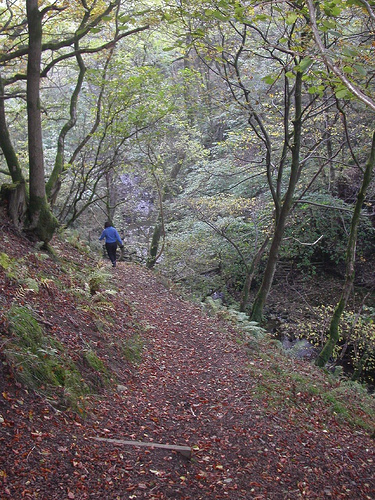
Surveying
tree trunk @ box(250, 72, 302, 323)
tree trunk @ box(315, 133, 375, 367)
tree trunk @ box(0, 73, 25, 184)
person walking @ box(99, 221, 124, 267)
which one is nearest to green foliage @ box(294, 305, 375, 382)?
tree trunk @ box(315, 133, 375, 367)

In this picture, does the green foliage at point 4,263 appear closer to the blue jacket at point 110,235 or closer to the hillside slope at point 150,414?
the hillside slope at point 150,414

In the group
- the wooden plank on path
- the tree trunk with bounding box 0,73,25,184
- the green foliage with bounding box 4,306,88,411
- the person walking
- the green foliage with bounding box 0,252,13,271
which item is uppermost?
the tree trunk with bounding box 0,73,25,184

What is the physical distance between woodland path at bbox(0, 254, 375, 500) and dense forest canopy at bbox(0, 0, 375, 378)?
14.8 ft

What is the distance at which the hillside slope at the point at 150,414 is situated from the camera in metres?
3.98

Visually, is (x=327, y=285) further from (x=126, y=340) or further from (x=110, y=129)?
(x=126, y=340)

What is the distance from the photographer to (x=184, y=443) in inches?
199

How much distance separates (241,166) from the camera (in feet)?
58.4

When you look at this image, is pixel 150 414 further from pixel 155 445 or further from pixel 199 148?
pixel 199 148

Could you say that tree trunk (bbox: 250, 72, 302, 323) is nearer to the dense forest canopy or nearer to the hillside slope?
the dense forest canopy

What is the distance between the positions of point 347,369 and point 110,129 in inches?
461

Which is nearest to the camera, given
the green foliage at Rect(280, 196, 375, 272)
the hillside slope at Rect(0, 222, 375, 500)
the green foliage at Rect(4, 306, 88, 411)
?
the hillside slope at Rect(0, 222, 375, 500)

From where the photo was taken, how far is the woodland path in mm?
3828

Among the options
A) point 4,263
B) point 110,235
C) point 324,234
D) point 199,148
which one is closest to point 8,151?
point 4,263

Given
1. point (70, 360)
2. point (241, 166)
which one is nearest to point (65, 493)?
point (70, 360)
